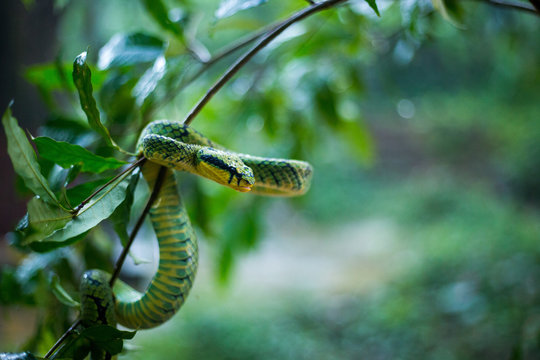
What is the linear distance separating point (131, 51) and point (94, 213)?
1.70ft

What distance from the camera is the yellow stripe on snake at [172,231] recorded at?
61 centimetres

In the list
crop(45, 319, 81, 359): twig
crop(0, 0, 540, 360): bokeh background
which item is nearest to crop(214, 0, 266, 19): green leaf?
crop(0, 0, 540, 360): bokeh background

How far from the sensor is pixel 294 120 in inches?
58.6

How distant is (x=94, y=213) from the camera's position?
0.54 metres

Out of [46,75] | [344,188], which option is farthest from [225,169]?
[344,188]

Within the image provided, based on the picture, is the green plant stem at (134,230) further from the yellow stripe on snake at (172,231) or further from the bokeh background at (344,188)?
the bokeh background at (344,188)

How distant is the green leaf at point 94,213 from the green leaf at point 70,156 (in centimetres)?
6

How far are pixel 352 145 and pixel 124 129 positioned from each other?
94 cm

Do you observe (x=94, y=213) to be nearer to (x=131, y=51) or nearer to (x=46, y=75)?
(x=131, y=51)

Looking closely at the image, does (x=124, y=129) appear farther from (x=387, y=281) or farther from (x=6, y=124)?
(x=387, y=281)

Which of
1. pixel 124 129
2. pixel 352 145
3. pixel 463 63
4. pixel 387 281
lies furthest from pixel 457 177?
pixel 124 129

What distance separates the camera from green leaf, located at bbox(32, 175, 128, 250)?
521mm

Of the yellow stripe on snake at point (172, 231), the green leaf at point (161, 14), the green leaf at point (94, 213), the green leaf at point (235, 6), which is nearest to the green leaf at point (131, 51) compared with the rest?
the green leaf at point (161, 14)

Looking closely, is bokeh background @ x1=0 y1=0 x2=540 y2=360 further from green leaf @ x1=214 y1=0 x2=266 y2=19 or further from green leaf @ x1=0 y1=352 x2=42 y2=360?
green leaf @ x1=0 y1=352 x2=42 y2=360
